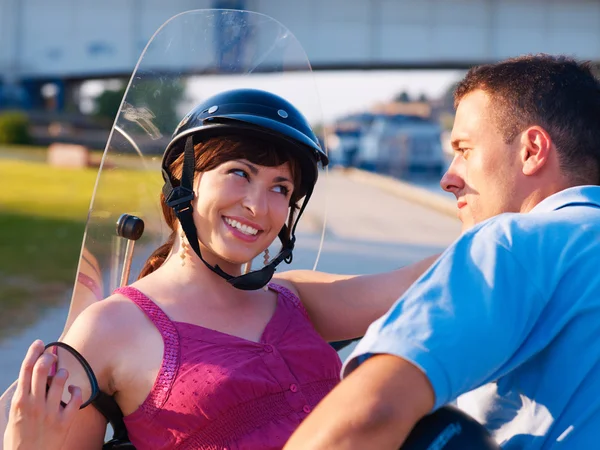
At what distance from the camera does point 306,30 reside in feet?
124

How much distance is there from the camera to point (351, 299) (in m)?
2.67

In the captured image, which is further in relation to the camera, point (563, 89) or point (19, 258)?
point (19, 258)

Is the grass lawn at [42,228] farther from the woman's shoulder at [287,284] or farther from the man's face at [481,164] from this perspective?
the man's face at [481,164]

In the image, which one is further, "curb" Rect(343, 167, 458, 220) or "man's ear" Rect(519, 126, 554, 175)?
"curb" Rect(343, 167, 458, 220)

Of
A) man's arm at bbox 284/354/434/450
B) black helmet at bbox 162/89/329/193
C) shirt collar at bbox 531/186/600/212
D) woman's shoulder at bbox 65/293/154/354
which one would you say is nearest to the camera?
man's arm at bbox 284/354/434/450

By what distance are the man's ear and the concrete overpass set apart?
3551cm

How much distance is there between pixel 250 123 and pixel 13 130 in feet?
124

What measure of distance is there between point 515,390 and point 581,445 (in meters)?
0.16

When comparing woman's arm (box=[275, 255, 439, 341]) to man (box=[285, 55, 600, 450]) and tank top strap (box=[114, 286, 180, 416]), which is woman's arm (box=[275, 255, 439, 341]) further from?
man (box=[285, 55, 600, 450])

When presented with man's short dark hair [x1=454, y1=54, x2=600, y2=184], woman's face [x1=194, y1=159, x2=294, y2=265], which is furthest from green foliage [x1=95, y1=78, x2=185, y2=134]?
man's short dark hair [x1=454, y1=54, x2=600, y2=184]

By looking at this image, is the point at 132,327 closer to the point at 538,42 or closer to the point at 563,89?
the point at 563,89

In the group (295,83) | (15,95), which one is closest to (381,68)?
(15,95)

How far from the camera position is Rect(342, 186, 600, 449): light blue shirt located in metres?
1.31

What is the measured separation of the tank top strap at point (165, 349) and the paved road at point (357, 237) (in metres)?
0.58
